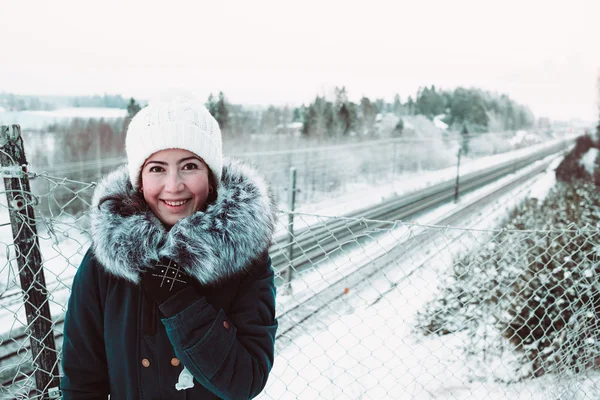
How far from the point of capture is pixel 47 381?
177 cm

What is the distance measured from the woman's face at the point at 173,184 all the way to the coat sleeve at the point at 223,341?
0.29 m

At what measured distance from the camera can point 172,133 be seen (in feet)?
4.15

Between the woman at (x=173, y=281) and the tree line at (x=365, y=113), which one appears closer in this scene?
the woman at (x=173, y=281)

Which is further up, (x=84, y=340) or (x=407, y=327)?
(x=84, y=340)

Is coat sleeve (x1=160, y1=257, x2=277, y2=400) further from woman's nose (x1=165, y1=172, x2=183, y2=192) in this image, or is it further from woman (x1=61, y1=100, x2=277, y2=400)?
woman's nose (x1=165, y1=172, x2=183, y2=192)

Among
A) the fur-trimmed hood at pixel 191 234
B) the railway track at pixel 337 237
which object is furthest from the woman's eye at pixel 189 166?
the railway track at pixel 337 237

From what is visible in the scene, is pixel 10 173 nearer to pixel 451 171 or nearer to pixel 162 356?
pixel 162 356

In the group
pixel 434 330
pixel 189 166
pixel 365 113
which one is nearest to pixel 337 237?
pixel 434 330

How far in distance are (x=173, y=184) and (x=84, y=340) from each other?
0.56m

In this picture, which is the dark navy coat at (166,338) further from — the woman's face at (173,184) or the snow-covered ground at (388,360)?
the snow-covered ground at (388,360)

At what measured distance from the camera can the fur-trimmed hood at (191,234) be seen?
1.19 metres

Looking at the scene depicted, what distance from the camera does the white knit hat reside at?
49.9 inches

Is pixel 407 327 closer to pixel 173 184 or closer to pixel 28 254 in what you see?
pixel 28 254

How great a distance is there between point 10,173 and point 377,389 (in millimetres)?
3379
